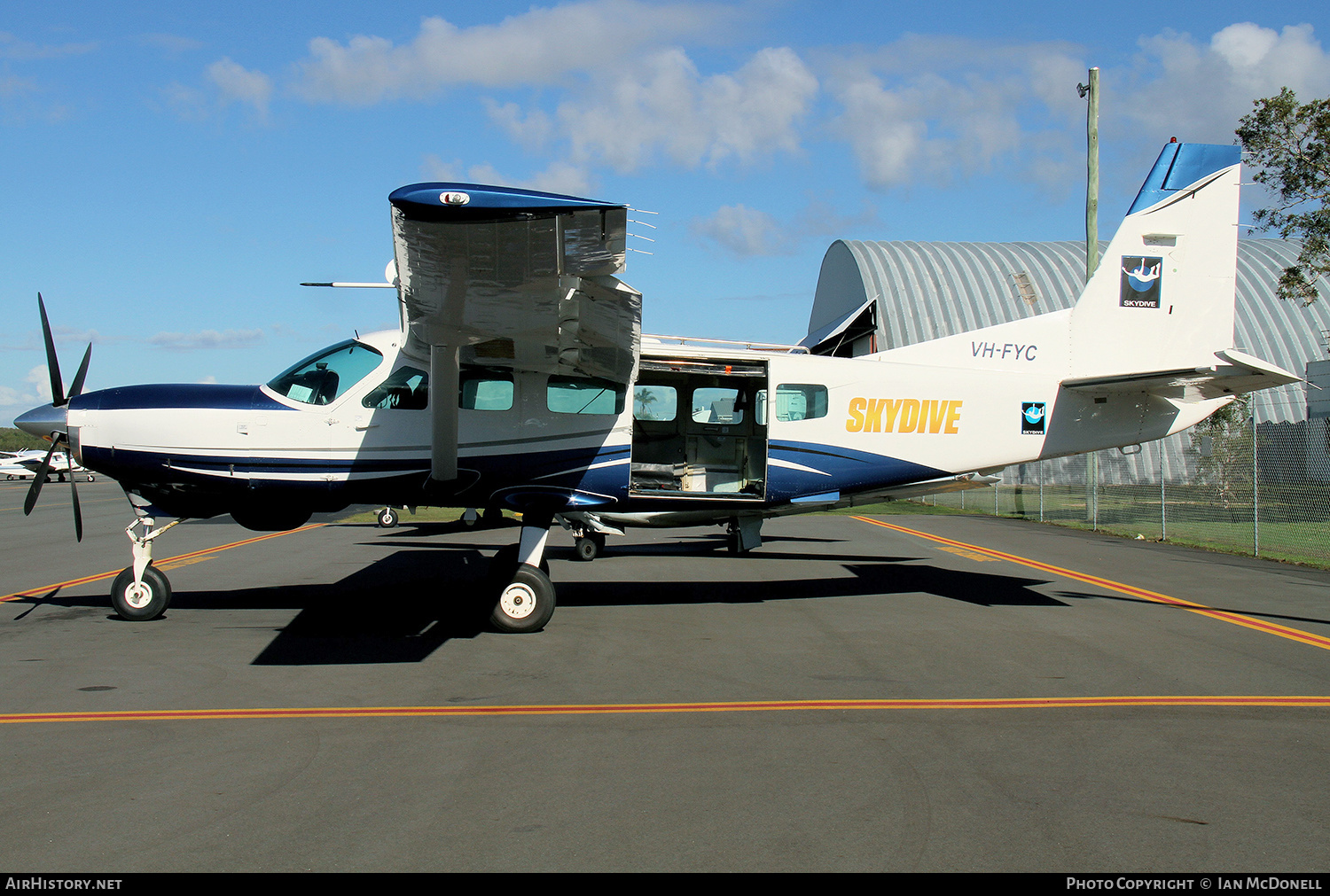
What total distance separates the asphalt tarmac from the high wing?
268 centimetres

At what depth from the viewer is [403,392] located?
9.13 metres

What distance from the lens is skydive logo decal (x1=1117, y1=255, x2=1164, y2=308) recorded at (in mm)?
10359

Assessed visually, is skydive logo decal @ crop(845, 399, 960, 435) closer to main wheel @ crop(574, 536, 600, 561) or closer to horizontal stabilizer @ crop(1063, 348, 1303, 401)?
horizontal stabilizer @ crop(1063, 348, 1303, 401)

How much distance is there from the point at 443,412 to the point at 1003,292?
37.4 meters

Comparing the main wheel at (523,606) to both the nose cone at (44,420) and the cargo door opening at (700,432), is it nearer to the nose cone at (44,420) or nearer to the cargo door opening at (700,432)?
the cargo door opening at (700,432)

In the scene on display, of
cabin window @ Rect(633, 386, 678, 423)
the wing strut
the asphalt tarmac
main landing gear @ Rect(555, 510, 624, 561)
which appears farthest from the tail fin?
the wing strut

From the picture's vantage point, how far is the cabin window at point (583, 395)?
9305mm

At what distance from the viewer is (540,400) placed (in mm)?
9234

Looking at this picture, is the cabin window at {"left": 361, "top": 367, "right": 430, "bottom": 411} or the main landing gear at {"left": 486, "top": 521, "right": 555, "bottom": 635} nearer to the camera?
the main landing gear at {"left": 486, "top": 521, "right": 555, "bottom": 635}

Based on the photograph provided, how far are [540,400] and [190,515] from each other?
3967mm

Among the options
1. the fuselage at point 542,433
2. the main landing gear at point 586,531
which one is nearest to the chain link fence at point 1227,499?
the fuselage at point 542,433

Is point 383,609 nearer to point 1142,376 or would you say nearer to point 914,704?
point 914,704

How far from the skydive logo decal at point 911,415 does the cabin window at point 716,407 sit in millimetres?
1821

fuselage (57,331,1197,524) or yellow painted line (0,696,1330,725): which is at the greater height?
fuselage (57,331,1197,524)
